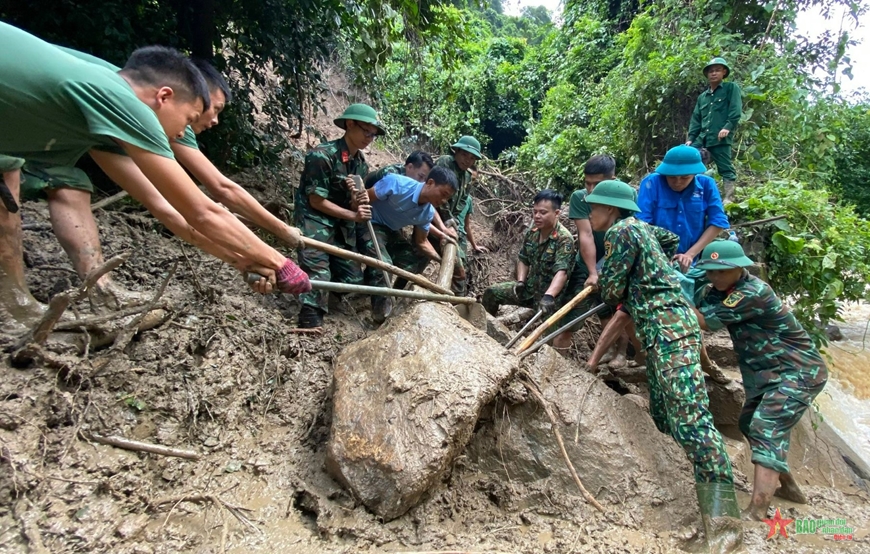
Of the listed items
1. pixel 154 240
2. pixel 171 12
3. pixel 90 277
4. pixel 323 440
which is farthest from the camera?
pixel 171 12

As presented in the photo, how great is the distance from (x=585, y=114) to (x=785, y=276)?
16.2 feet

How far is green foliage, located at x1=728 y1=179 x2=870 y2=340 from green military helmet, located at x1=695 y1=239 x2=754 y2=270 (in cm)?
188

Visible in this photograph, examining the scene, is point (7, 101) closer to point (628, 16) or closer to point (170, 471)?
point (170, 471)

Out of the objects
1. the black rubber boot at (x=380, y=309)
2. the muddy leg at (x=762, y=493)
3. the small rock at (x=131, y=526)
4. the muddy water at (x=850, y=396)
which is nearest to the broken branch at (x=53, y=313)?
the small rock at (x=131, y=526)

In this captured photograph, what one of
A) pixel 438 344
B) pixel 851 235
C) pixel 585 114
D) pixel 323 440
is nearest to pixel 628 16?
pixel 585 114

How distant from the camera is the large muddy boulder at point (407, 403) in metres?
2.36

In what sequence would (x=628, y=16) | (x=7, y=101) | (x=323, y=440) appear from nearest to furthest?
(x=7, y=101), (x=323, y=440), (x=628, y=16)

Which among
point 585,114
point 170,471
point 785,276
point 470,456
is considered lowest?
point 170,471

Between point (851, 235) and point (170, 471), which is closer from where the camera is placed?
point (170, 471)

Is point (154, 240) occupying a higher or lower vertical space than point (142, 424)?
higher

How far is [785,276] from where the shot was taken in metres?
4.96

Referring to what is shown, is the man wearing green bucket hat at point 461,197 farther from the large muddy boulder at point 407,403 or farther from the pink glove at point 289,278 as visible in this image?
the pink glove at point 289,278

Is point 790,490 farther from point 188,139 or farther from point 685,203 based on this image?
point 188,139

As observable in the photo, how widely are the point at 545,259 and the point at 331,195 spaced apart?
205 cm
